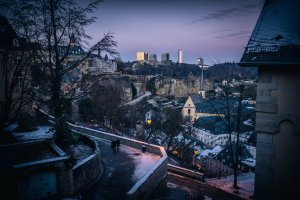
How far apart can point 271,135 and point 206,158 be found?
132ft

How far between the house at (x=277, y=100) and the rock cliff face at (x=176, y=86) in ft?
331

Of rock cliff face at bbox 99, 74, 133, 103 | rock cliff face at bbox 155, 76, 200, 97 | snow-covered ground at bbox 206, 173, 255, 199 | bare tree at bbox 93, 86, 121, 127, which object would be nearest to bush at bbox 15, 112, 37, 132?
rock cliff face at bbox 99, 74, 133, 103

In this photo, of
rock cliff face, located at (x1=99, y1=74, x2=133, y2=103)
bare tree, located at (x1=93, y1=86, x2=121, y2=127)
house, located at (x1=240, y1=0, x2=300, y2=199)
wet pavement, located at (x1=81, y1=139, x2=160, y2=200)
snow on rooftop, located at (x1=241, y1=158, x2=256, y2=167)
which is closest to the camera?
house, located at (x1=240, y1=0, x2=300, y2=199)

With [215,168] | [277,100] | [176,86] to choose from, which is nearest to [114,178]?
[277,100]

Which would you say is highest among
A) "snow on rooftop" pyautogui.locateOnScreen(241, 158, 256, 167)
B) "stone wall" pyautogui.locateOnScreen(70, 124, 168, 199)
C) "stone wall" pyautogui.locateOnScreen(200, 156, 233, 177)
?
"stone wall" pyautogui.locateOnScreen(70, 124, 168, 199)

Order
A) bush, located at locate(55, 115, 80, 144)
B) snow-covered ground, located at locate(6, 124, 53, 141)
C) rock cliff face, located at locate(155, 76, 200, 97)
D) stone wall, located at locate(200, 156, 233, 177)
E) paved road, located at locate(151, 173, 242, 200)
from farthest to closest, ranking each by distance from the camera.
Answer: rock cliff face, located at locate(155, 76, 200, 97) → stone wall, located at locate(200, 156, 233, 177) → snow-covered ground, located at locate(6, 124, 53, 141) → bush, located at locate(55, 115, 80, 144) → paved road, located at locate(151, 173, 242, 200)

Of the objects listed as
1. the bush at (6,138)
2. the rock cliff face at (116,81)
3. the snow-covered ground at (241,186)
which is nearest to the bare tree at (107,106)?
the rock cliff face at (116,81)

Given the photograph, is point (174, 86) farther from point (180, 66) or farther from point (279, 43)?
point (279, 43)

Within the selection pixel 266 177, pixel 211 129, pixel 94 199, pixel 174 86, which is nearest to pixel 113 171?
pixel 94 199

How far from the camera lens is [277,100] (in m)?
6.89

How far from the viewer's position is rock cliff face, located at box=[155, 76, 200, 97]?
11162 centimetres

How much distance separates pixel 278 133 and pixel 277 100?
0.95m

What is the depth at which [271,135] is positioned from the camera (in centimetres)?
709

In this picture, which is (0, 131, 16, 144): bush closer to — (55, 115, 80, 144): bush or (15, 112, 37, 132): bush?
(55, 115, 80, 144): bush
